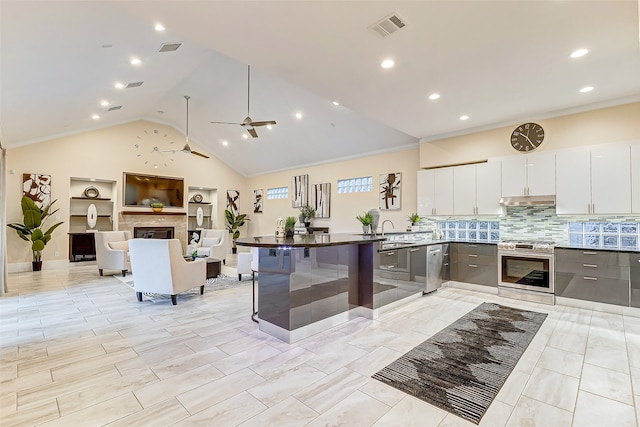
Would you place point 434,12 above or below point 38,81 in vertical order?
below

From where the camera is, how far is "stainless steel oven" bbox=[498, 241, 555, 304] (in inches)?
177

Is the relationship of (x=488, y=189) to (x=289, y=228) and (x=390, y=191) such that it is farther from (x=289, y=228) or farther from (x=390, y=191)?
(x=289, y=228)

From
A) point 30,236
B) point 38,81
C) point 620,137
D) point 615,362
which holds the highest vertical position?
point 38,81

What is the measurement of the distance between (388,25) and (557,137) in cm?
381

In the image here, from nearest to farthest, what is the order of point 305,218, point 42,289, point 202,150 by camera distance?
point 42,289 → point 305,218 → point 202,150

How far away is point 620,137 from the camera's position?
165 inches

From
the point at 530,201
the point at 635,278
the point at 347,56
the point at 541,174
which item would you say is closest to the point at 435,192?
the point at 530,201

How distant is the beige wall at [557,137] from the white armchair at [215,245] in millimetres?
5437

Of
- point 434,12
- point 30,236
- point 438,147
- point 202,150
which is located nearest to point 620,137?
point 438,147

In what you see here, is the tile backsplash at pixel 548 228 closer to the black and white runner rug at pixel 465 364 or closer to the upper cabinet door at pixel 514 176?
the upper cabinet door at pixel 514 176

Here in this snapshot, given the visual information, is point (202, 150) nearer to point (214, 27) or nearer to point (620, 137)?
point (214, 27)

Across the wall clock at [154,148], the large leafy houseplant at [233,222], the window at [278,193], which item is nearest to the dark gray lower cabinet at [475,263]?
the window at [278,193]

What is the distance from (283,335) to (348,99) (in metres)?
3.23

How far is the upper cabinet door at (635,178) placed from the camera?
13.3 feet
